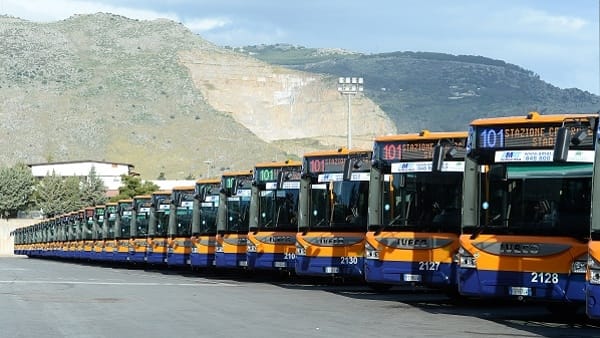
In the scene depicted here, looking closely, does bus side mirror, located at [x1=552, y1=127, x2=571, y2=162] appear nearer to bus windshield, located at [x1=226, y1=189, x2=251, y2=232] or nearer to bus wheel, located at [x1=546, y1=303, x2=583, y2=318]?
bus wheel, located at [x1=546, y1=303, x2=583, y2=318]

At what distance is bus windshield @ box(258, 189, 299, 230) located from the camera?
27.7m

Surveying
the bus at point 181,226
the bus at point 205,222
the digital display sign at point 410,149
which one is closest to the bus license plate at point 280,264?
the bus at point 205,222

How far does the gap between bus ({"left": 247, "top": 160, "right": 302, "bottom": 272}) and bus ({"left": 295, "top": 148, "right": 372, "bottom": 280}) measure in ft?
8.66

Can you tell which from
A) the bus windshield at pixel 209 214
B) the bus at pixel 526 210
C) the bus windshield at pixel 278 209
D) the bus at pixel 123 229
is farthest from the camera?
the bus at pixel 123 229

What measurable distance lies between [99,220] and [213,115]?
5139 inches

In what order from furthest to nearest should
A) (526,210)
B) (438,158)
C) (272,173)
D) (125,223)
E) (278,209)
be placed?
(125,223) < (272,173) < (278,209) < (438,158) < (526,210)

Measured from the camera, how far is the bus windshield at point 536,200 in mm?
15930

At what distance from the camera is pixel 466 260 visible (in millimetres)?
16906

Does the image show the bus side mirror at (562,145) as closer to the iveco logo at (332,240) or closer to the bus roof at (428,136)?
the bus roof at (428,136)

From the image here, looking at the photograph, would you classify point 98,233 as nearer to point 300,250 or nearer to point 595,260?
point 300,250

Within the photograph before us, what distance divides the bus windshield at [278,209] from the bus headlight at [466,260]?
35.3 feet

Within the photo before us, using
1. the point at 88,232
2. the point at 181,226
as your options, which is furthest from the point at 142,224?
the point at 88,232

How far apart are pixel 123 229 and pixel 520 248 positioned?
35.6 meters

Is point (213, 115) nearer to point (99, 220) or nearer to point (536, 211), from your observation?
point (99, 220)
